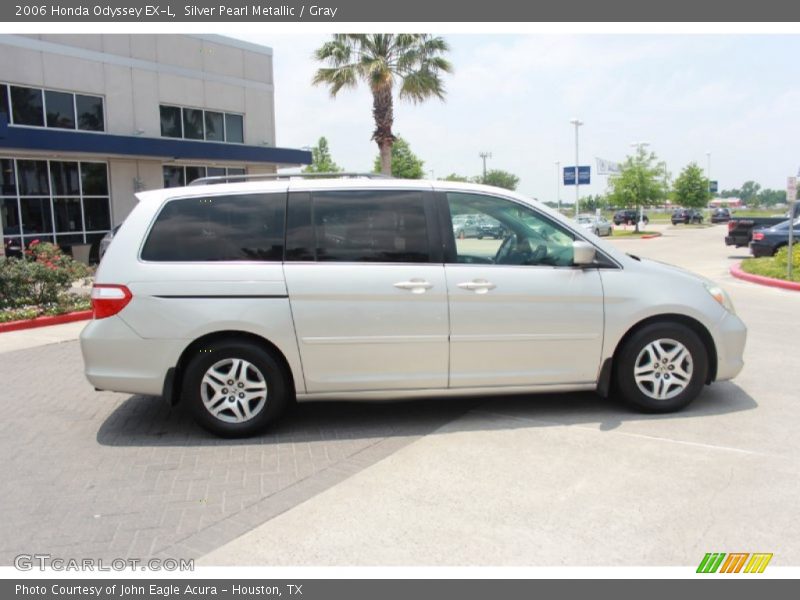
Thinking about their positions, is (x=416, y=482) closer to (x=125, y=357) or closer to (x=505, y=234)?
(x=505, y=234)

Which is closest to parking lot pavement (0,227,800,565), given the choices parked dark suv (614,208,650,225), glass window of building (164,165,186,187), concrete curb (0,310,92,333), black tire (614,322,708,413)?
black tire (614,322,708,413)

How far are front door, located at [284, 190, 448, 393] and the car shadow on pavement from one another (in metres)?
0.39

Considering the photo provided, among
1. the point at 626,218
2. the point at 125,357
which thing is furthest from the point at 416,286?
the point at 626,218

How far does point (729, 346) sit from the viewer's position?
5.37 m

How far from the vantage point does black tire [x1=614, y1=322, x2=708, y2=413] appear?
525 centimetres

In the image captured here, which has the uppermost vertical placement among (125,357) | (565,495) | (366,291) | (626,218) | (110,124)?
(110,124)

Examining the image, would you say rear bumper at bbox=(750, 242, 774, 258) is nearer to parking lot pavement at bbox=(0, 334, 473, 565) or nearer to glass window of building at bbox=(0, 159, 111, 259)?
parking lot pavement at bbox=(0, 334, 473, 565)

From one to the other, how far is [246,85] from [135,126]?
5587 millimetres

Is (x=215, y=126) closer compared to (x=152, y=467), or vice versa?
(x=152, y=467)

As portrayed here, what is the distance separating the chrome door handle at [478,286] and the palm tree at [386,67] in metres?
19.4

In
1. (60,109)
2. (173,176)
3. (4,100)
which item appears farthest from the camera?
(173,176)

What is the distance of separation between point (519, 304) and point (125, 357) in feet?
9.65

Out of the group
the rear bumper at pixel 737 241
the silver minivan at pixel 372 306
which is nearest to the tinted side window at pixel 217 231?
the silver minivan at pixel 372 306

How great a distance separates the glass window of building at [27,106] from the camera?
19188 mm
